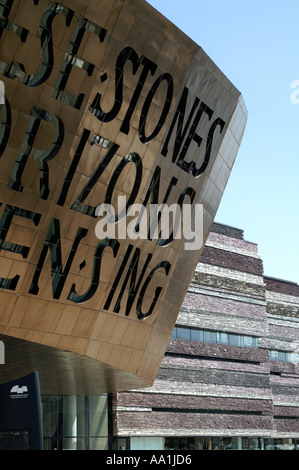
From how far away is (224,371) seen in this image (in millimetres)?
48125

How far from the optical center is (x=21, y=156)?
21797mm

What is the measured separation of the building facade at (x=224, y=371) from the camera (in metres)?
43.0

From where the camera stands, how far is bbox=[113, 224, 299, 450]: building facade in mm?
42969

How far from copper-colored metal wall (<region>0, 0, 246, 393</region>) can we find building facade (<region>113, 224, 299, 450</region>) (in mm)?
13678

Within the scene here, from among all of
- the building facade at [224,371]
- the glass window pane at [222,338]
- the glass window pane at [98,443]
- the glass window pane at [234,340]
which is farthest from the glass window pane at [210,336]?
the glass window pane at [98,443]

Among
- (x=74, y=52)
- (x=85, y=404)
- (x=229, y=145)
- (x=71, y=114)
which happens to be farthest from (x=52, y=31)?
(x=85, y=404)

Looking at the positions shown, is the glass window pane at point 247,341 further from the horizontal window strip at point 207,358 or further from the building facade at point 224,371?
the horizontal window strip at point 207,358

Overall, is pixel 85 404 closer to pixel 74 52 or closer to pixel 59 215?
pixel 59 215

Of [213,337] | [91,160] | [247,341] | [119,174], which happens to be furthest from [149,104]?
[247,341]

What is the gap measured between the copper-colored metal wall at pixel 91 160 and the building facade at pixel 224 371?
1368 cm

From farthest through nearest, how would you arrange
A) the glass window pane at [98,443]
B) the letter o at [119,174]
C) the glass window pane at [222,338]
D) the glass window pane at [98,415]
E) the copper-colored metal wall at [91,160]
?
the glass window pane at [222,338] → the glass window pane at [98,415] → the glass window pane at [98,443] → the letter o at [119,174] → the copper-colored metal wall at [91,160]

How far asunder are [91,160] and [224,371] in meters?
27.8

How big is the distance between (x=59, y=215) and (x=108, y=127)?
3263 millimetres

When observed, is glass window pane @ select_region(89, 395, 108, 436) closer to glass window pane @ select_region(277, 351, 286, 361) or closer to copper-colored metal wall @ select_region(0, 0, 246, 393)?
copper-colored metal wall @ select_region(0, 0, 246, 393)
